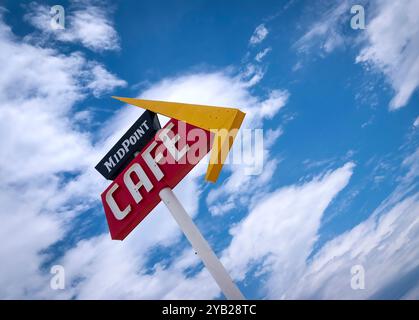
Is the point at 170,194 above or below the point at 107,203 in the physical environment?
below

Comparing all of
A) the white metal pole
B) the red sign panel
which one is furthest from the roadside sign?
the white metal pole

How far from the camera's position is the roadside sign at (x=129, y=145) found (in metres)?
5.11

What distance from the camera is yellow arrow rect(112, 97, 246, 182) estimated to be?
4266mm

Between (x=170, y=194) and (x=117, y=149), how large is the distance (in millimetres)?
1109

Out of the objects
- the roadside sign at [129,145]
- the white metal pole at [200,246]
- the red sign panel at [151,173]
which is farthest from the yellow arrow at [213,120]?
the white metal pole at [200,246]

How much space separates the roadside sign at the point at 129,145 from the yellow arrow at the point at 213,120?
224 millimetres

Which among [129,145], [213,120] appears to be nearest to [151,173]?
[129,145]

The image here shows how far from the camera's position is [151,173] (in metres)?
5.03

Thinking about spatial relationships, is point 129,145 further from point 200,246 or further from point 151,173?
point 200,246

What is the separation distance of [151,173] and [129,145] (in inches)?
22.9

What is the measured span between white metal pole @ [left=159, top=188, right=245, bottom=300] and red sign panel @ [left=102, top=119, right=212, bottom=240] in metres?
0.21
